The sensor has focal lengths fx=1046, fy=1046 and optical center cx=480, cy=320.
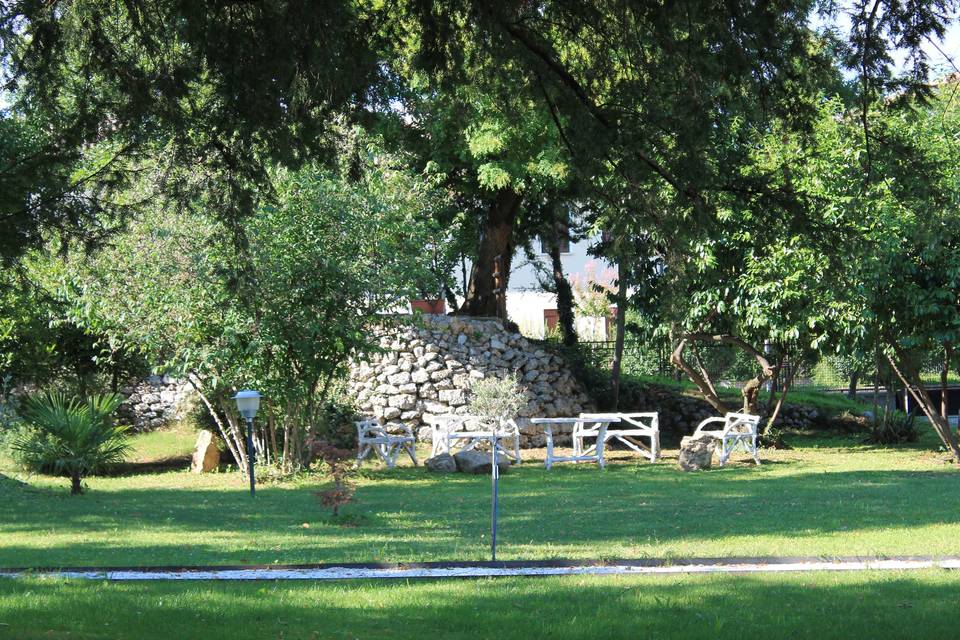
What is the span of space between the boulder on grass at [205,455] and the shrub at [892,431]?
43.5ft

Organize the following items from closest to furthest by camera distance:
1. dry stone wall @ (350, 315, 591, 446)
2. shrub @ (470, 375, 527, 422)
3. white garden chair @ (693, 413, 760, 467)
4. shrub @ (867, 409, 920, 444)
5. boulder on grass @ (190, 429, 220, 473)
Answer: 1. white garden chair @ (693, 413, 760, 467)
2. boulder on grass @ (190, 429, 220, 473)
3. shrub @ (470, 375, 527, 422)
4. dry stone wall @ (350, 315, 591, 446)
5. shrub @ (867, 409, 920, 444)

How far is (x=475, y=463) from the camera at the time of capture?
16375 millimetres

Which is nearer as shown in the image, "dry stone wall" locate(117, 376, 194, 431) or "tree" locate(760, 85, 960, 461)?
"tree" locate(760, 85, 960, 461)

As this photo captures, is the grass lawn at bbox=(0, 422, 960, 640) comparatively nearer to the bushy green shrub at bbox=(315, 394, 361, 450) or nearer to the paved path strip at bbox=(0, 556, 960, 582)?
the paved path strip at bbox=(0, 556, 960, 582)

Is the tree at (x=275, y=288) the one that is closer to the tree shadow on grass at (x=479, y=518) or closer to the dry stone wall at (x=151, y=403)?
the tree shadow on grass at (x=479, y=518)

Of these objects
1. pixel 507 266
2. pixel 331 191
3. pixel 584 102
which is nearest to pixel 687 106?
pixel 584 102

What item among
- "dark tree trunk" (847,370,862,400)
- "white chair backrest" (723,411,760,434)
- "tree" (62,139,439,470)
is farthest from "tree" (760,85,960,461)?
"dark tree trunk" (847,370,862,400)

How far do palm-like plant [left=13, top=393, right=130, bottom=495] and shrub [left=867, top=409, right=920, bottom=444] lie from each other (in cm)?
1484

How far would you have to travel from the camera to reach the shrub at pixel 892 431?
70.6 feet

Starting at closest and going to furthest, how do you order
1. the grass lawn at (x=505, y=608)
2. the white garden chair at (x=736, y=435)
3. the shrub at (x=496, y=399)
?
the grass lawn at (x=505, y=608) → the white garden chair at (x=736, y=435) → the shrub at (x=496, y=399)

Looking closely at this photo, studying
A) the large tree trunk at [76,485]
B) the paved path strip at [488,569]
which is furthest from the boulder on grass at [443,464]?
the paved path strip at [488,569]

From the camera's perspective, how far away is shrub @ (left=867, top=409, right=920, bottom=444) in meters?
21.5

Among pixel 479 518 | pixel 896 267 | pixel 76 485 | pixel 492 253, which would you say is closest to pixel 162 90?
pixel 479 518

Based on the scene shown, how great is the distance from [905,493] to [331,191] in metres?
8.53
